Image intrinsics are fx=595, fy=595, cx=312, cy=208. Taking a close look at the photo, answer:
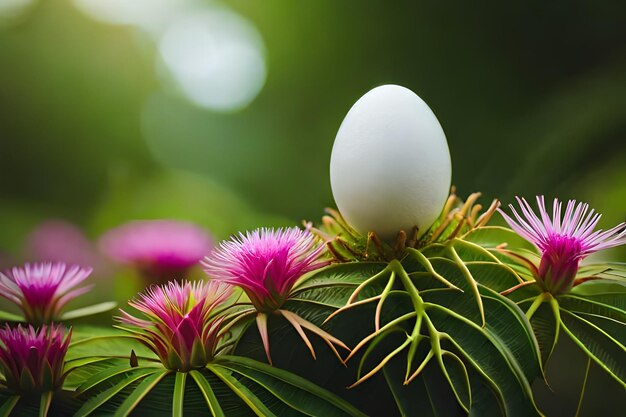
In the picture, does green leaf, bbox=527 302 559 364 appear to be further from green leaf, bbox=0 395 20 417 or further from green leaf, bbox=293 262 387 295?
green leaf, bbox=0 395 20 417

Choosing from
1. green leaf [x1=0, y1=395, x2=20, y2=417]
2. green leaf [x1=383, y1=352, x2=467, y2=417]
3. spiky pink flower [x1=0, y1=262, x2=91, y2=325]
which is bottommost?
green leaf [x1=0, y1=395, x2=20, y2=417]

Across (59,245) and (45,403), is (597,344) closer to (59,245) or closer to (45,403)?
(45,403)

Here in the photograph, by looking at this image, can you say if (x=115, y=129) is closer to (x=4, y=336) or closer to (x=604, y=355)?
(x=4, y=336)

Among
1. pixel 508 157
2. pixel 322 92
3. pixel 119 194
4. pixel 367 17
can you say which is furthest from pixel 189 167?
pixel 508 157

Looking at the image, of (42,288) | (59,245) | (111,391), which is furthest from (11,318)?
(59,245)

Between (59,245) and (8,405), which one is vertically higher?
(59,245)

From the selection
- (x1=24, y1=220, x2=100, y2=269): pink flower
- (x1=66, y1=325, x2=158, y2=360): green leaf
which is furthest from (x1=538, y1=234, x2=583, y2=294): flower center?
(x1=24, y1=220, x2=100, y2=269): pink flower
